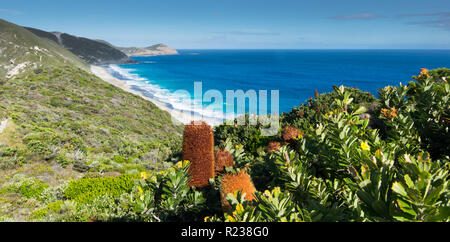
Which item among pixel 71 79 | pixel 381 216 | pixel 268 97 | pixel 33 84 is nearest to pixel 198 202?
pixel 381 216

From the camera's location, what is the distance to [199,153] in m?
4.38

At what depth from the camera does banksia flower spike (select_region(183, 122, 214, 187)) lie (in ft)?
14.1

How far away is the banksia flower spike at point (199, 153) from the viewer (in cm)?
430

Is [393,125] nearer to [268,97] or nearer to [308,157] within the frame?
[308,157]

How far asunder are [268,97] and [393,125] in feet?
176

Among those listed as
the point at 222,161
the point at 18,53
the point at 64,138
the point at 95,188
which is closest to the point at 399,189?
the point at 222,161

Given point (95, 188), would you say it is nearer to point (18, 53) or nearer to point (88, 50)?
point (18, 53)

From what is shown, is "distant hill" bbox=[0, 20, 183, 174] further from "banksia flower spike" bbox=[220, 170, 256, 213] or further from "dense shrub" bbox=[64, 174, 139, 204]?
"banksia flower spike" bbox=[220, 170, 256, 213]

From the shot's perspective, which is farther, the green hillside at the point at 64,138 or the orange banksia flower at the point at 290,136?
the green hillside at the point at 64,138
